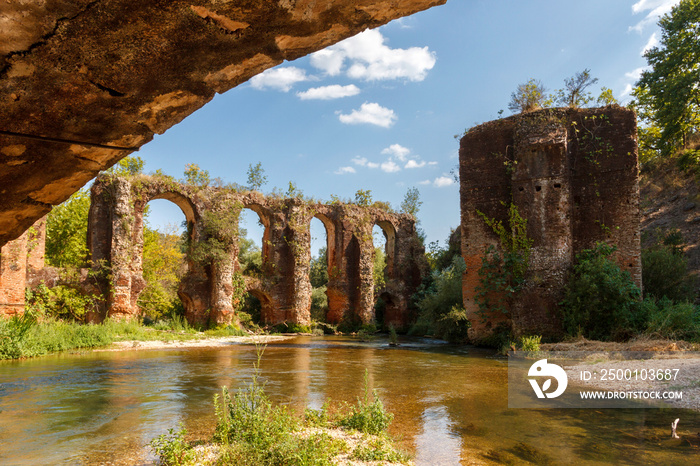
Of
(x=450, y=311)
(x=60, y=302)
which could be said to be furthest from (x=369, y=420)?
(x=60, y=302)

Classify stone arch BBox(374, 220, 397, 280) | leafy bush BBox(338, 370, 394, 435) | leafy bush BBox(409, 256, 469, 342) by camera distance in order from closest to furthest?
leafy bush BBox(338, 370, 394, 435) → leafy bush BBox(409, 256, 469, 342) → stone arch BBox(374, 220, 397, 280)

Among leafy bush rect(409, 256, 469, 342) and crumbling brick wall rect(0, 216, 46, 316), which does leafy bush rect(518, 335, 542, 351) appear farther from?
crumbling brick wall rect(0, 216, 46, 316)

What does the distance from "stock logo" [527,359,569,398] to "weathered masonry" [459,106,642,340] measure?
11.0 feet

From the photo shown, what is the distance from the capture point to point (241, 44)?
2.02 meters

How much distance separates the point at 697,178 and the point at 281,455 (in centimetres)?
2238

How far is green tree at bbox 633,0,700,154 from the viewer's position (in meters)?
20.3

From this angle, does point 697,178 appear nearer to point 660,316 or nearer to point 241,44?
point 660,316

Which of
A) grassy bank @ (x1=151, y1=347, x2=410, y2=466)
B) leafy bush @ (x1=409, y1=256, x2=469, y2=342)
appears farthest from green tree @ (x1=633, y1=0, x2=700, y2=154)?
grassy bank @ (x1=151, y1=347, x2=410, y2=466)

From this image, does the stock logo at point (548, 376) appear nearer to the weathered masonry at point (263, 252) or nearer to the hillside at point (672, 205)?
the hillside at point (672, 205)

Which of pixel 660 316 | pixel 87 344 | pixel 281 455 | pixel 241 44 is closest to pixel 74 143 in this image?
pixel 241 44

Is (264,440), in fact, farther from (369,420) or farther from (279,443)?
(369,420)

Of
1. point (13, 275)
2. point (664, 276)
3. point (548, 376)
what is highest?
point (13, 275)

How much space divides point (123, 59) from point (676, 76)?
25021 millimetres

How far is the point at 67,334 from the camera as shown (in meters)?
14.1
